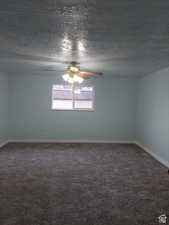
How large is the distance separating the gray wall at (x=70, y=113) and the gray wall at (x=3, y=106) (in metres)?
0.20

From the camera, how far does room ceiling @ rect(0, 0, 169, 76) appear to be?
5.04 ft

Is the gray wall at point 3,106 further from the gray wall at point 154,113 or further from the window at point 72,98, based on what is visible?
the gray wall at point 154,113

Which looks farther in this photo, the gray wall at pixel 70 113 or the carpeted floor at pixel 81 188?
the gray wall at pixel 70 113

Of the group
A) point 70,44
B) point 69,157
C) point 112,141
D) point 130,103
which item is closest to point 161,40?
point 70,44

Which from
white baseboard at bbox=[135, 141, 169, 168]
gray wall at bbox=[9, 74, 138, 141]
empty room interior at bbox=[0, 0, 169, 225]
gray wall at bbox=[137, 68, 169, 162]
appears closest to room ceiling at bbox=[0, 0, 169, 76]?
empty room interior at bbox=[0, 0, 169, 225]

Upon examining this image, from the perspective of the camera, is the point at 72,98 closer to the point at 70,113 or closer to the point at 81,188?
the point at 70,113

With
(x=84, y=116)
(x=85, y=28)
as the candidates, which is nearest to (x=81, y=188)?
(x=85, y=28)

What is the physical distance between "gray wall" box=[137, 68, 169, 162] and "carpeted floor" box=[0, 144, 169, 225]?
0.46m

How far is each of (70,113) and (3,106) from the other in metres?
2.13

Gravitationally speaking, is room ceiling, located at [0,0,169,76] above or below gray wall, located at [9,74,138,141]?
above

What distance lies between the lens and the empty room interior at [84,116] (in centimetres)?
188

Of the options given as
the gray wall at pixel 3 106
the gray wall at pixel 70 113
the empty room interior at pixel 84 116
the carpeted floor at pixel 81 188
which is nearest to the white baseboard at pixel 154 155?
the empty room interior at pixel 84 116

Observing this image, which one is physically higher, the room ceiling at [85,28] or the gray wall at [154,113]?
the room ceiling at [85,28]

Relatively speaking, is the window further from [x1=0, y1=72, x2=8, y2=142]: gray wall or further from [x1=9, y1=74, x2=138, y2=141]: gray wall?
[x1=0, y1=72, x2=8, y2=142]: gray wall
